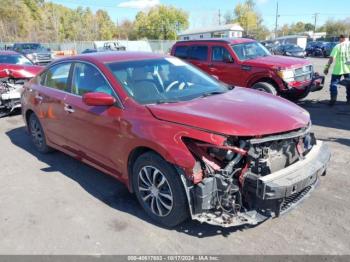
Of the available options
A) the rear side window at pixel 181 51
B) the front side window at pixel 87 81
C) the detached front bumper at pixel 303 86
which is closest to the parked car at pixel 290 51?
the rear side window at pixel 181 51

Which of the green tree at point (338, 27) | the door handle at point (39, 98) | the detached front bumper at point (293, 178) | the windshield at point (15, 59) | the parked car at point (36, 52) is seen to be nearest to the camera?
the detached front bumper at point (293, 178)

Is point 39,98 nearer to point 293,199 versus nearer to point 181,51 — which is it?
point 293,199

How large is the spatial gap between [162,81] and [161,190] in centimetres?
144

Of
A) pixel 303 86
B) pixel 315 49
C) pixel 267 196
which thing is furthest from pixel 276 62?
pixel 315 49

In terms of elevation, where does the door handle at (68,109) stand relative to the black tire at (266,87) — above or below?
above

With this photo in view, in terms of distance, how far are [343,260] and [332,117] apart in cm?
560

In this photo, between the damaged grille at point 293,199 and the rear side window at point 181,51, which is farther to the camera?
the rear side window at point 181,51

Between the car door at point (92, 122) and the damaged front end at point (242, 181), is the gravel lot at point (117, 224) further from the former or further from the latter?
the car door at point (92, 122)

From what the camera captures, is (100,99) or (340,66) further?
(340,66)

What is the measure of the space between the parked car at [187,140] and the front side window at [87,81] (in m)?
0.01

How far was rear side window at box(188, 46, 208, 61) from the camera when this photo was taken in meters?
10.2

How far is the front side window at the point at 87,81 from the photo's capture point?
4176 millimetres

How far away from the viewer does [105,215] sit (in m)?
3.94

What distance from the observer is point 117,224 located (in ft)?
12.3
